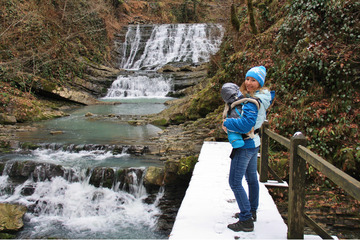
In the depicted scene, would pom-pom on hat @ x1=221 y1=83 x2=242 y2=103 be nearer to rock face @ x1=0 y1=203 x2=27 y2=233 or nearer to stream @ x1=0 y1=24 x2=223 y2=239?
stream @ x1=0 y1=24 x2=223 y2=239

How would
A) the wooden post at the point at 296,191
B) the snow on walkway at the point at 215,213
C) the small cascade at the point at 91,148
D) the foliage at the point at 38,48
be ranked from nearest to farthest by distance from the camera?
the wooden post at the point at 296,191 < the snow on walkway at the point at 215,213 < the small cascade at the point at 91,148 < the foliage at the point at 38,48

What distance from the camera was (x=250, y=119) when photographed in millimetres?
2676

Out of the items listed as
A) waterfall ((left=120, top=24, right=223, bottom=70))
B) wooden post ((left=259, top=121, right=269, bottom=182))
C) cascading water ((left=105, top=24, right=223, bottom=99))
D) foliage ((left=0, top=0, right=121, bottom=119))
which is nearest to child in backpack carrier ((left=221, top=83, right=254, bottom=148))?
wooden post ((left=259, top=121, right=269, bottom=182))

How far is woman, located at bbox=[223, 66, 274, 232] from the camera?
2707 millimetres

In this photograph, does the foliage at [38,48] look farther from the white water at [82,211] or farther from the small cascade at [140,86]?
the white water at [82,211]

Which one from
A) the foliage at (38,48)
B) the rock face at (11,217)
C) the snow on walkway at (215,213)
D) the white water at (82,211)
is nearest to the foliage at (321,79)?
the snow on walkway at (215,213)

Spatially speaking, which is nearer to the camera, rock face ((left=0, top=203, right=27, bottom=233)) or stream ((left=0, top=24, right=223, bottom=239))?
rock face ((left=0, top=203, right=27, bottom=233))

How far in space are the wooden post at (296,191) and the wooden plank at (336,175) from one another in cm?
9

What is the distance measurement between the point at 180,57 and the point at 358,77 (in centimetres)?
2117

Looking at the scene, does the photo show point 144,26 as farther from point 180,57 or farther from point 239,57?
point 239,57

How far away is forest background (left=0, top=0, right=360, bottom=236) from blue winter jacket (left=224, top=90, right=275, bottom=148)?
308cm

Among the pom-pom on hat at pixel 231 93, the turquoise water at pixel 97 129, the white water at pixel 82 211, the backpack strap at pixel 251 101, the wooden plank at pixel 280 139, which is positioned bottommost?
the white water at pixel 82 211

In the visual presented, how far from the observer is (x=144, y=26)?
29.5 meters

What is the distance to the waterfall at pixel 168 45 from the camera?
25.9 metres
